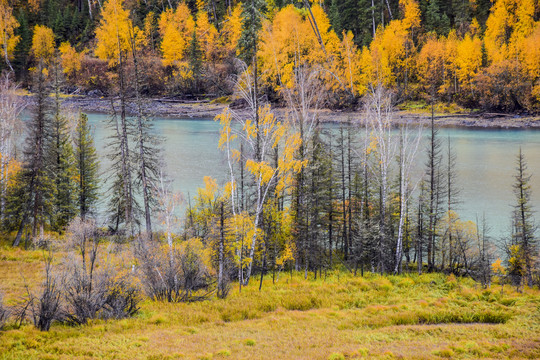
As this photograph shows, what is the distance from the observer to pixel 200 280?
19750 mm

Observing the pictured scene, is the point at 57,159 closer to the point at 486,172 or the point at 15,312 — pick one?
the point at 15,312

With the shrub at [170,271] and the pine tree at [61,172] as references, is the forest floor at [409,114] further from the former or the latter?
the shrub at [170,271]

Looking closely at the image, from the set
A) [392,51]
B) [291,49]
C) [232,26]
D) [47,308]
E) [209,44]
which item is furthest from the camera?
[209,44]

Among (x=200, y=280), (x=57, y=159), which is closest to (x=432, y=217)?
(x=200, y=280)

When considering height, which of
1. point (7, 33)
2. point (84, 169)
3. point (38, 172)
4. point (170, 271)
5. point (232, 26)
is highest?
point (7, 33)

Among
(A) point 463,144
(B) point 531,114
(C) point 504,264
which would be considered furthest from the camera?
(B) point 531,114

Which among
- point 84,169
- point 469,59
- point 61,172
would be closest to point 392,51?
point 469,59

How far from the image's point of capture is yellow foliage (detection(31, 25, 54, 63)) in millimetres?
84625

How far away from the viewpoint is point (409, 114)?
62594 mm

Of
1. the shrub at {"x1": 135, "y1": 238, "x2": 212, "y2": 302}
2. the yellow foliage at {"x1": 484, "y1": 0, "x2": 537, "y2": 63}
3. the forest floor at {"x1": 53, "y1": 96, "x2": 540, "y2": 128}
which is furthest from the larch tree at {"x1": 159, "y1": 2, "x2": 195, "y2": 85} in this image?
the shrub at {"x1": 135, "y1": 238, "x2": 212, "y2": 302}

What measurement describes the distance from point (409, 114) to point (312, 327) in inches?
2158

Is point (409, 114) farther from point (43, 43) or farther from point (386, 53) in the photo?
point (43, 43)

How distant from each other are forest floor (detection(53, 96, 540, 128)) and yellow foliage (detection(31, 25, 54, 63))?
55.0 ft

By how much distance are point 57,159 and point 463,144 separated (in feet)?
151
